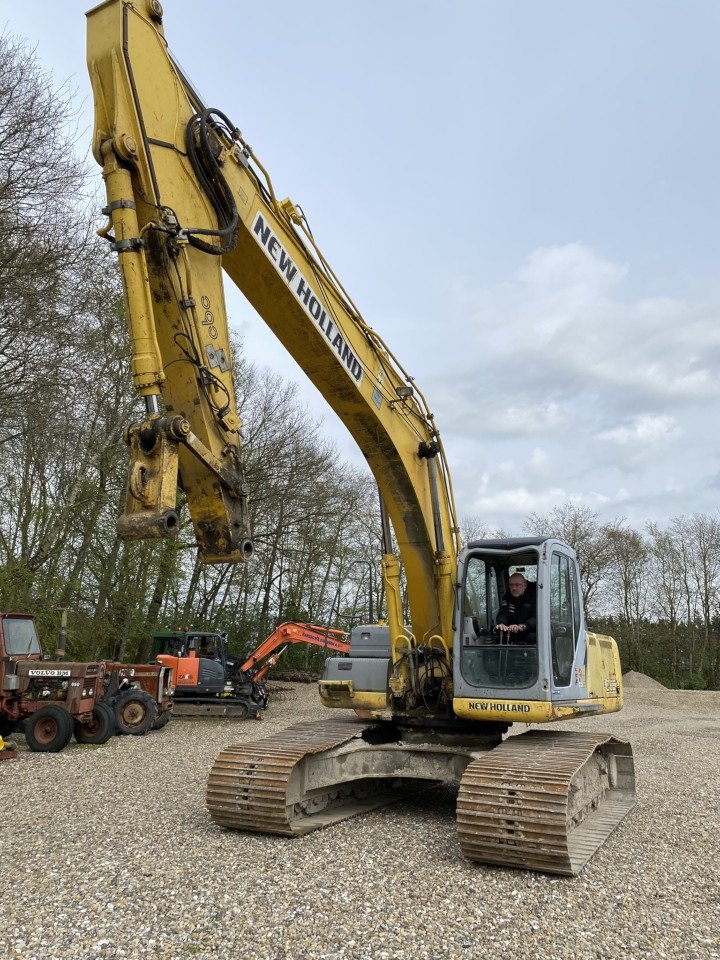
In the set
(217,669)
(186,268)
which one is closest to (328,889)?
(186,268)

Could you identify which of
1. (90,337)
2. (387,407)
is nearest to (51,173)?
(90,337)

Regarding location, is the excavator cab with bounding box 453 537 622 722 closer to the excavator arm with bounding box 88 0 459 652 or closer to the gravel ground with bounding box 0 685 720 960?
the gravel ground with bounding box 0 685 720 960

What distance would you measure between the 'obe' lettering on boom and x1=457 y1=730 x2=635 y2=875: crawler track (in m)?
3.51

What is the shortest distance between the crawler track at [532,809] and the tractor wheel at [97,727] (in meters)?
7.70

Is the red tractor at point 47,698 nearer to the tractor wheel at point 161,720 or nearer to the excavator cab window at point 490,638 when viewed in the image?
the tractor wheel at point 161,720

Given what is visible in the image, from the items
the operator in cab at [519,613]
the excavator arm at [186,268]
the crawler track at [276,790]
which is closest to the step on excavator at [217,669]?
the crawler track at [276,790]

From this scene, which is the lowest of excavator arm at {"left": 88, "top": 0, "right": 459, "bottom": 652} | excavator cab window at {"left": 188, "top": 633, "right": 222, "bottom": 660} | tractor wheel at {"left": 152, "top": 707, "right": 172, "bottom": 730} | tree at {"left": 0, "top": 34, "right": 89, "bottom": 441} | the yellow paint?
tractor wheel at {"left": 152, "top": 707, "right": 172, "bottom": 730}

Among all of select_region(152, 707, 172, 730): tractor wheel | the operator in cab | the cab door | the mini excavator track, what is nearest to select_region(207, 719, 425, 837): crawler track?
the mini excavator track

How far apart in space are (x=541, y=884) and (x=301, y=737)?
2791 mm

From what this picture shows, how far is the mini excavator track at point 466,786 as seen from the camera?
5.51m

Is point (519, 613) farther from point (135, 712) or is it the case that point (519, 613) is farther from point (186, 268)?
point (135, 712)

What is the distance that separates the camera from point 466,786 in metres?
5.90

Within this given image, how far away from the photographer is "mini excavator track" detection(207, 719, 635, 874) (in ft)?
18.1

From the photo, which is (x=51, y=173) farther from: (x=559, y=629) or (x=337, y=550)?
(x=337, y=550)
